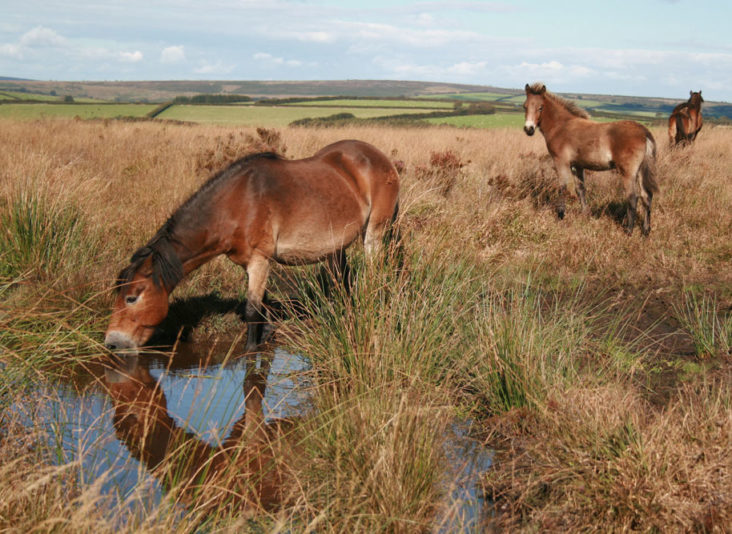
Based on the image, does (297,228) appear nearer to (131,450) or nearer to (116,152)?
(131,450)

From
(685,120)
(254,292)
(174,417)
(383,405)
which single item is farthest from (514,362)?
(685,120)

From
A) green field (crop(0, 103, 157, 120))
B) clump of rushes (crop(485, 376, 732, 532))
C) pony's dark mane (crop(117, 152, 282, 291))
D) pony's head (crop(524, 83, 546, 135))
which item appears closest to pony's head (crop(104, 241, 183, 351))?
pony's dark mane (crop(117, 152, 282, 291))

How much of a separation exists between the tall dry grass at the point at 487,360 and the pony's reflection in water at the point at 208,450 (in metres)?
0.17

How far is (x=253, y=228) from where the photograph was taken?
18.5 feet

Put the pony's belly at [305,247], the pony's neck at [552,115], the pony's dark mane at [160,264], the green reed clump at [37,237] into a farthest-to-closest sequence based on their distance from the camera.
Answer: the pony's neck at [552,115], the green reed clump at [37,237], the pony's belly at [305,247], the pony's dark mane at [160,264]

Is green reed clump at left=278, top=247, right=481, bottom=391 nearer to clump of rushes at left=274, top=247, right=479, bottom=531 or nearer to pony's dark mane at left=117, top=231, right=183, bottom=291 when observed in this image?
clump of rushes at left=274, top=247, right=479, bottom=531

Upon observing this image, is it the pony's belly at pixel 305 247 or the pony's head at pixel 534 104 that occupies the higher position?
the pony's head at pixel 534 104

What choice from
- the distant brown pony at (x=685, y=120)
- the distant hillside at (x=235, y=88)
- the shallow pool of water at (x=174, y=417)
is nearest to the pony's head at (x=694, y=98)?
the distant brown pony at (x=685, y=120)

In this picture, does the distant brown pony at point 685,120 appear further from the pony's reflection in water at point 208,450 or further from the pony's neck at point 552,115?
the pony's reflection in water at point 208,450

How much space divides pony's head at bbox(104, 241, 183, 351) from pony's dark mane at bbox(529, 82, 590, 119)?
772 centimetres

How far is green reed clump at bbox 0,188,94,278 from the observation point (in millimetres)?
6141

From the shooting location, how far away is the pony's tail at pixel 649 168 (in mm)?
9336

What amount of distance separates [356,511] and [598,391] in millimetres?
1651

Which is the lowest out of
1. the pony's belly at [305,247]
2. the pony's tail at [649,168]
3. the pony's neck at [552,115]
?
the pony's belly at [305,247]
